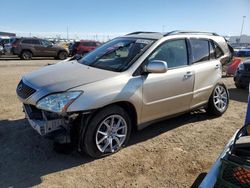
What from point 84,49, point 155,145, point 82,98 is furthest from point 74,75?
point 84,49

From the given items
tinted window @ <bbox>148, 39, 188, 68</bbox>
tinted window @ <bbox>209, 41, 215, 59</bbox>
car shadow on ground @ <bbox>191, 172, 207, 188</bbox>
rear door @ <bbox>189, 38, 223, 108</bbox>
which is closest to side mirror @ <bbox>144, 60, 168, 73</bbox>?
tinted window @ <bbox>148, 39, 188, 68</bbox>

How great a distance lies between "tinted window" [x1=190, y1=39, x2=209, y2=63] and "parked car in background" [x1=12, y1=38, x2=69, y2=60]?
17.3 metres

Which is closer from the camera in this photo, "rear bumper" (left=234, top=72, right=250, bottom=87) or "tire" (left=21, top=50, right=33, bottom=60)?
"rear bumper" (left=234, top=72, right=250, bottom=87)

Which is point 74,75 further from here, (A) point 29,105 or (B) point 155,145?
(B) point 155,145

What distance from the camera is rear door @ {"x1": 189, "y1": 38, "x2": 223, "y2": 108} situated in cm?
511

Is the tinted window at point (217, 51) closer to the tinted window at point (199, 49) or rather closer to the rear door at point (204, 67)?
the rear door at point (204, 67)

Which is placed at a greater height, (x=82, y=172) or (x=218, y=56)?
(x=218, y=56)

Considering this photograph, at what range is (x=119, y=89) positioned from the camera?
152 inches

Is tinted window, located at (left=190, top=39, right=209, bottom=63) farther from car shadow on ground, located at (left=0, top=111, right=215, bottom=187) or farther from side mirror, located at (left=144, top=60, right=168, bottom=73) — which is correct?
car shadow on ground, located at (left=0, top=111, right=215, bottom=187)

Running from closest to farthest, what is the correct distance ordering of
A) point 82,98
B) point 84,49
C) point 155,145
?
point 82,98 < point 155,145 < point 84,49

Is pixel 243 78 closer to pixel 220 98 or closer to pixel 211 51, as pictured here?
pixel 220 98

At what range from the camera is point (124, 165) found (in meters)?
3.83

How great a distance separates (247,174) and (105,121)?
2119 mm

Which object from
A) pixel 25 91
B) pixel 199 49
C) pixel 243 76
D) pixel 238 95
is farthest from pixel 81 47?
pixel 25 91
